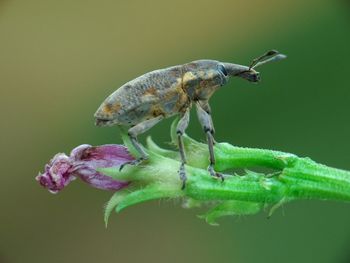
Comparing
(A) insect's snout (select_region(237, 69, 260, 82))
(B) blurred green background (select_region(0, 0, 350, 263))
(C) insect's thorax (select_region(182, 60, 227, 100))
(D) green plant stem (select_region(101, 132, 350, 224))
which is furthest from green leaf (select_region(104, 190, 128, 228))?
(B) blurred green background (select_region(0, 0, 350, 263))

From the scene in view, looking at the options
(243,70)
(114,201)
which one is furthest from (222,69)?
(114,201)

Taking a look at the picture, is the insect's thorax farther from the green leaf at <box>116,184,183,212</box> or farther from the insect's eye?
the green leaf at <box>116,184,183,212</box>

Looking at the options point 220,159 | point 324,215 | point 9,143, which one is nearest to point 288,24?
point 324,215

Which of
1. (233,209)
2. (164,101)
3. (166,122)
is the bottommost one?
(166,122)

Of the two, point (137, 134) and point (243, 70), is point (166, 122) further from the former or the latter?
point (137, 134)

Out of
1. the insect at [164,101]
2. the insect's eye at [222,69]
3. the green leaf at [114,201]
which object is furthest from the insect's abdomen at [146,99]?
the green leaf at [114,201]

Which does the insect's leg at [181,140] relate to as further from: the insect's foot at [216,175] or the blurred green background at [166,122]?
the blurred green background at [166,122]

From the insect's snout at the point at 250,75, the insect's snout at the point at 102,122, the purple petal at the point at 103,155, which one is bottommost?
the purple petal at the point at 103,155

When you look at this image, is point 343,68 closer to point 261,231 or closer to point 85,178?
point 261,231

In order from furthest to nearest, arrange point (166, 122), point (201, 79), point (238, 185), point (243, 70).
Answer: point (166, 122)
point (243, 70)
point (201, 79)
point (238, 185)
